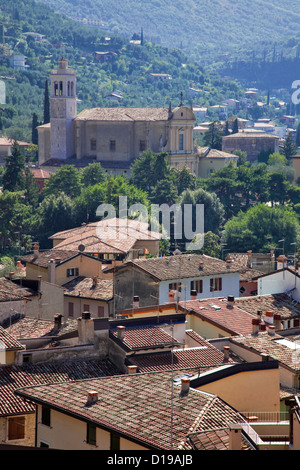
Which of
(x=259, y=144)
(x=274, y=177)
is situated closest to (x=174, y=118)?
(x=274, y=177)

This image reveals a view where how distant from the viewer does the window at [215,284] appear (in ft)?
90.2

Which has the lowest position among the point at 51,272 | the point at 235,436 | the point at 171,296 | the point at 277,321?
the point at 51,272

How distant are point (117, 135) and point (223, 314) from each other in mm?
47765

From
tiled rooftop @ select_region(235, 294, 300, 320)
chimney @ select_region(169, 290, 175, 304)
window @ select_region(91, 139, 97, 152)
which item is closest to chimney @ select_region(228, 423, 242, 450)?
tiled rooftop @ select_region(235, 294, 300, 320)

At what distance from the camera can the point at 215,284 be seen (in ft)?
90.6

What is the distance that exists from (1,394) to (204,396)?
11.6 ft

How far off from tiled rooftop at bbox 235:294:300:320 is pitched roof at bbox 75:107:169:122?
144 ft

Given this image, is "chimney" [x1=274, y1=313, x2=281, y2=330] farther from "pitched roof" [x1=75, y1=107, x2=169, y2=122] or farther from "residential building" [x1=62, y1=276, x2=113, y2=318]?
"pitched roof" [x1=75, y1=107, x2=169, y2=122]

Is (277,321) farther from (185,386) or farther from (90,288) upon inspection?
(185,386)

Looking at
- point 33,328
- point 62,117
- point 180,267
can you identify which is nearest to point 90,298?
point 180,267

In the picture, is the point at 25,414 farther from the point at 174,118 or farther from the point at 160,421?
the point at 174,118

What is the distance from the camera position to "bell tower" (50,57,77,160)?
225 ft

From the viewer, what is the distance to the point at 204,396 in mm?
11648

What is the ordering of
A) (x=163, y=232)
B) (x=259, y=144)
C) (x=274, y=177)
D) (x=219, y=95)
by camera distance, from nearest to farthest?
(x=163, y=232) → (x=274, y=177) → (x=259, y=144) → (x=219, y=95)
